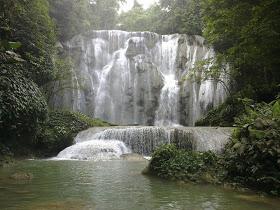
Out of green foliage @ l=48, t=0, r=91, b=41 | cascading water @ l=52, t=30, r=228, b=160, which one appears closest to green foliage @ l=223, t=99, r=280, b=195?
cascading water @ l=52, t=30, r=228, b=160

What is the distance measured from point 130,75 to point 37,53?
1119cm

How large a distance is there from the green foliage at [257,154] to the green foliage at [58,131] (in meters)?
10.4

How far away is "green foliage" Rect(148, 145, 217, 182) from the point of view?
873 centimetres

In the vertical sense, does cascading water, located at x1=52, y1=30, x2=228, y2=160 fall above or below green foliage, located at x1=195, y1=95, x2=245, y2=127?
above

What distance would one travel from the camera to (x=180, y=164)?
9023 mm

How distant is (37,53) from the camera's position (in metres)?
19.3

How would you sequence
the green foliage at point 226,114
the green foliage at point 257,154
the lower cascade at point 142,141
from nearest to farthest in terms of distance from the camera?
1. the green foliage at point 257,154
2. the lower cascade at point 142,141
3. the green foliage at point 226,114

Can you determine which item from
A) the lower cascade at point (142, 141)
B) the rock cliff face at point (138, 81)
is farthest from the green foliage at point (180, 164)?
the rock cliff face at point (138, 81)

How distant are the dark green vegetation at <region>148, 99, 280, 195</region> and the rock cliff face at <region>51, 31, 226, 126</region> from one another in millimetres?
17523

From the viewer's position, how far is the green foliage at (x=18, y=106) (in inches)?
515

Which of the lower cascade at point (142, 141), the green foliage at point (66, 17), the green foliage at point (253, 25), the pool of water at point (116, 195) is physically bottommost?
the pool of water at point (116, 195)

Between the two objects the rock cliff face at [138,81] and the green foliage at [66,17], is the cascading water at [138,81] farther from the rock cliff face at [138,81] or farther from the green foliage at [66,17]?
the green foliage at [66,17]

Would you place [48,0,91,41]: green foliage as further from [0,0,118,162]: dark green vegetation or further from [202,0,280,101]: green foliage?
[202,0,280,101]: green foliage

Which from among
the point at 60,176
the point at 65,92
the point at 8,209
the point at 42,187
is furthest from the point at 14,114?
the point at 65,92
